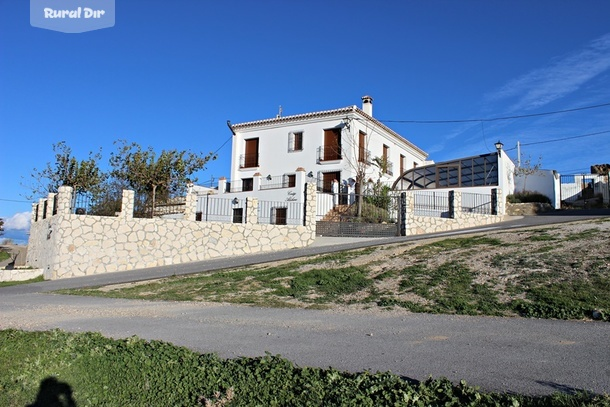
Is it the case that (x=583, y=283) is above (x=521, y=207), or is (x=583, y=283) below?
below

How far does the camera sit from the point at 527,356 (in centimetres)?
503

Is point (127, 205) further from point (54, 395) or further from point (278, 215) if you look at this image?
point (54, 395)

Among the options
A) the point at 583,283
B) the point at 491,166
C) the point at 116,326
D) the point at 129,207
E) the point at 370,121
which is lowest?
the point at 116,326

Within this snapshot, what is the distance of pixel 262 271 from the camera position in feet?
44.0

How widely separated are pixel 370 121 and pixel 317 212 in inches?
514

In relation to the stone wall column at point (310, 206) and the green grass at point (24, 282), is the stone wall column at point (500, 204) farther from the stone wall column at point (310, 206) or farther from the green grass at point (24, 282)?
the green grass at point (24, 282)

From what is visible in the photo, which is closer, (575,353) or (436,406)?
(436,406)

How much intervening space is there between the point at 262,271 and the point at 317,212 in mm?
10377

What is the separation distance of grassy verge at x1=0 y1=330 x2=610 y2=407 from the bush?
26.9 m

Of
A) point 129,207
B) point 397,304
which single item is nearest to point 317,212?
point 129,207

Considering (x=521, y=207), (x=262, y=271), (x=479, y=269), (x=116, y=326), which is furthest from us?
(x=521, y=207)

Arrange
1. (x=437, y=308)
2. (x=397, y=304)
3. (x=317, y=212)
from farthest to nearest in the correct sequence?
1. (x=317, y=212)
2. (x=397, y=304)
3. (x=437, y=308)

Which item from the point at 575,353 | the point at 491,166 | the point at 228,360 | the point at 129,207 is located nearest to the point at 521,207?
the point at 491,166

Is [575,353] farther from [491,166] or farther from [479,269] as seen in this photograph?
[491,166]
